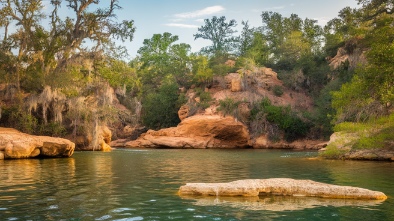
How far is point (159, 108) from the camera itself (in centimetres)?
6322

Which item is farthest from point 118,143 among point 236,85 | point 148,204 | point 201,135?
point 148,204

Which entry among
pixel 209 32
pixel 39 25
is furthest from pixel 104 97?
pixel 209 32

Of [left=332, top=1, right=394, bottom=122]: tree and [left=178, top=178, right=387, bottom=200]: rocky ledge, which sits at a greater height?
[left=332, top=1, right=394, bottom=122]: tree

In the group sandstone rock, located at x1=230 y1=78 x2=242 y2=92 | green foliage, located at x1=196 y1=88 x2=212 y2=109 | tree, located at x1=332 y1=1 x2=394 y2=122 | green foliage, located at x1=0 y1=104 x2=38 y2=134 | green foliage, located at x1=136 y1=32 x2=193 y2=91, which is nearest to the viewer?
tree, located at x1=332 y1=1 x2=394 y2=122

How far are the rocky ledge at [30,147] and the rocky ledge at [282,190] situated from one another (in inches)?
714

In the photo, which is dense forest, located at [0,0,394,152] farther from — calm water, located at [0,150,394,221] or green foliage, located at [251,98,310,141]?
calm water, located at [0,150,394,221]

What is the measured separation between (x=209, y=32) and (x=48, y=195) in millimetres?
69551

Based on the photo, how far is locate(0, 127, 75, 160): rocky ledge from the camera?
2691 centimetres

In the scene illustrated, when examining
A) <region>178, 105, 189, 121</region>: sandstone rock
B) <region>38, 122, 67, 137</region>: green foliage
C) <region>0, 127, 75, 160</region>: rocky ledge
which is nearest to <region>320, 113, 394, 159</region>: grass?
<region>0, 127, 75, 160</region>: rocky ledge

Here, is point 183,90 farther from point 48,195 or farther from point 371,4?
point 48,195

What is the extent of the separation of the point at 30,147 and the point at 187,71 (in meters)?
43.2

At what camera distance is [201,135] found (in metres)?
53.9

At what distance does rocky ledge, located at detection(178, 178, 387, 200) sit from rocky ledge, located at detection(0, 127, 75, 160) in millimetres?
18123

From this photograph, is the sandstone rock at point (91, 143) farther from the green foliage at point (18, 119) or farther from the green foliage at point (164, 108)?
the green foliage at point (164, 108)
